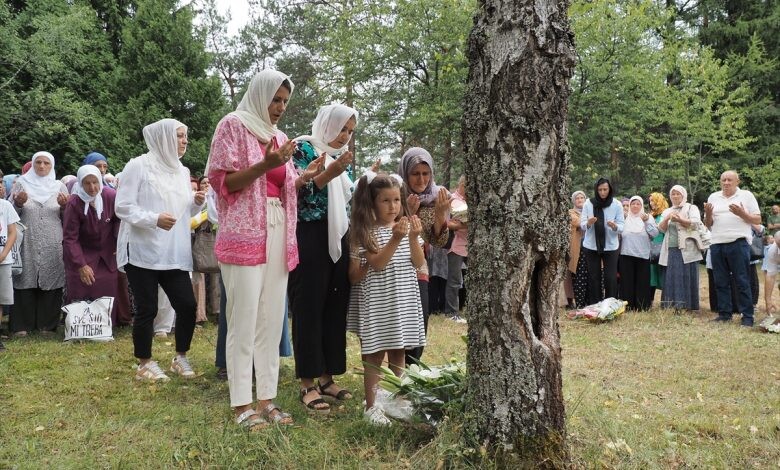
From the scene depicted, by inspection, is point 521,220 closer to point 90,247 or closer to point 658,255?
point 90,247

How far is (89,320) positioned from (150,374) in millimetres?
2133

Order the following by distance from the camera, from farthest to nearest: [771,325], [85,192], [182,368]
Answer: [771,325], [85,192], [182,368]

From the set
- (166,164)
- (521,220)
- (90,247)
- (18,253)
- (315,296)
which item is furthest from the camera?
(18,253)

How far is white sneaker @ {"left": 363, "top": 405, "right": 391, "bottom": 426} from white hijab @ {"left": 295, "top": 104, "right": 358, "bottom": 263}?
0.95 metres

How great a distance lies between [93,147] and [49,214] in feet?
32.7

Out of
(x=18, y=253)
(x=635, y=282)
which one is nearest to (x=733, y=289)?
(x=635, y=282)

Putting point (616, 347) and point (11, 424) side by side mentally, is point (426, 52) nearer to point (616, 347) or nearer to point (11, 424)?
point (616, 347)

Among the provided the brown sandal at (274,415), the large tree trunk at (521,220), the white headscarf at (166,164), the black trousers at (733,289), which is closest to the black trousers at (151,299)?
the white headscarf at (166,164)

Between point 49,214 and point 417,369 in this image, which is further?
point 49,214

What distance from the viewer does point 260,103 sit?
3.56 meters

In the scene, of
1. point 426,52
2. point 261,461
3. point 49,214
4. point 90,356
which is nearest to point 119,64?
point 426,52

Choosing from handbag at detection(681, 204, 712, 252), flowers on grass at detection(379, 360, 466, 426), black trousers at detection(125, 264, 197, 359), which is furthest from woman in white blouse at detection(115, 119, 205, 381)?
handbag at detection(681, 204, 712, 252)

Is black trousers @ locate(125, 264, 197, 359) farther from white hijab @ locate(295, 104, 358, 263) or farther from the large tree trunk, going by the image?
the large tree trunk

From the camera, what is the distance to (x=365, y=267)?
3.75m
